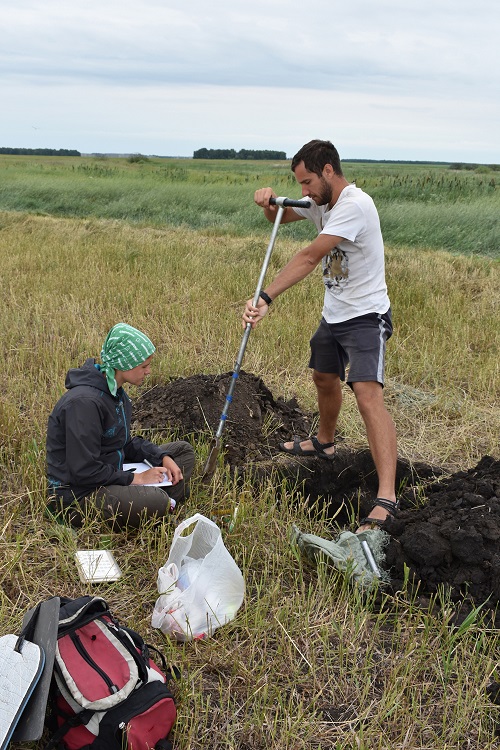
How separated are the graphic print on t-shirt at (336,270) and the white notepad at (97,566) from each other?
6.35ft

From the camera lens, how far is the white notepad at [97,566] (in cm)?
319

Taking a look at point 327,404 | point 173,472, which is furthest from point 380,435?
point 173,472

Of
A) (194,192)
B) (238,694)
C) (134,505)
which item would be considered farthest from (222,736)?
(194,192)

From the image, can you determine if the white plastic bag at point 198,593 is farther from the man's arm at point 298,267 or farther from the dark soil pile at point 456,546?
the man's arm at point 298,267

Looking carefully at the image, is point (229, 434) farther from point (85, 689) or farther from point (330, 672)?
point (85, 689)

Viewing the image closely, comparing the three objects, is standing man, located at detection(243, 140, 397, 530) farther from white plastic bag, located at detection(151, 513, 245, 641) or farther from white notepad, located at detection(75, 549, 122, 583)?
white notepad, located at detection(75, 549, 122, 583)

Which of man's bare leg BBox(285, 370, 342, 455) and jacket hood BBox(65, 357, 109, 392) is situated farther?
man's bare leg BBox(285, 370, 342, 455)

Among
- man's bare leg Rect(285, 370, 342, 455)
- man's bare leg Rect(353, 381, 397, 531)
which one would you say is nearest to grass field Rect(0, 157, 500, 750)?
man's bare leg Rect(285, 370, 342, 455)

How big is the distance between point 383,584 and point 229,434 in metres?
1.68

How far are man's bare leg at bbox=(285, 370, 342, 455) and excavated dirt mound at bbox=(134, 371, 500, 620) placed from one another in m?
0.13

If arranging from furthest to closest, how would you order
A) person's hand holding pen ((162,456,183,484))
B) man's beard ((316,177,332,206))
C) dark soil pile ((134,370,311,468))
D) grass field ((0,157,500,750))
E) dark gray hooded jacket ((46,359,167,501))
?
dark soil pile ((134,370,311,468)) → man's beard ((316,177,332,206)) → person's hand holding pen ((162,456,183,484)) → dark gray hooded jacket ((46,359,167,501)) → grass field ((0,157,500,750))

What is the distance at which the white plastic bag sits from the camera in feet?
9.62

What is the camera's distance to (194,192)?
2484 centimetres

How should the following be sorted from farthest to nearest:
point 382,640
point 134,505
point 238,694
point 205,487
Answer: point 205,487
point 134,505
point 382,640
point 238,694
